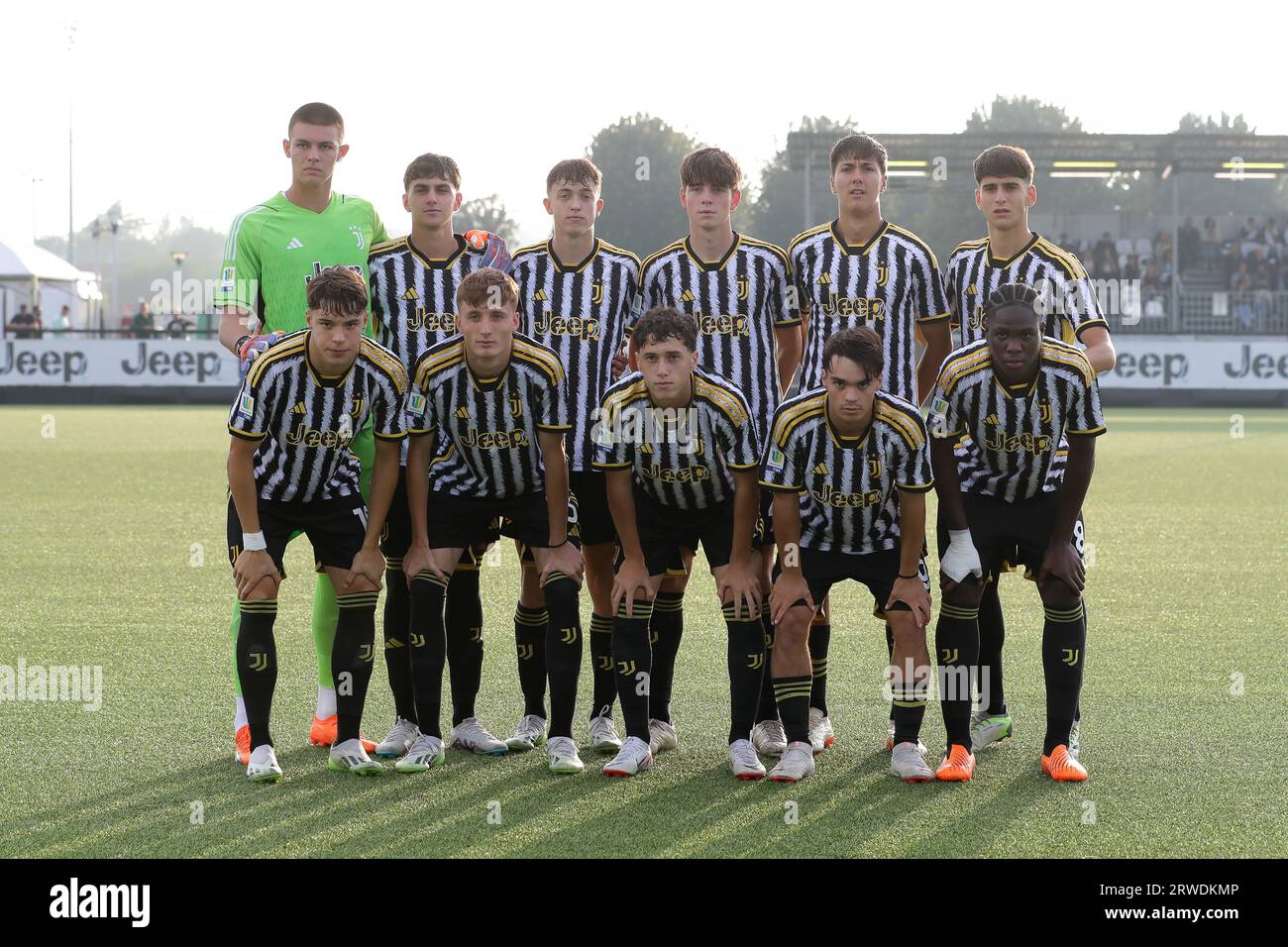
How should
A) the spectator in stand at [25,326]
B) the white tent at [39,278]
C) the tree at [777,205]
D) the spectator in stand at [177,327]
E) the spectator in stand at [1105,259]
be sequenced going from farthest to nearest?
the tree at [777,205], the white tent at [39,278], the spectator in stand at [1105,259], the spectator in stand at [25,326], the spectator in stand at [177,327]

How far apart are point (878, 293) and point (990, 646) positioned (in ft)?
4.49

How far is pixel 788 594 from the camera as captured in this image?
4730mm

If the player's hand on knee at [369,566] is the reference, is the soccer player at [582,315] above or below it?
above

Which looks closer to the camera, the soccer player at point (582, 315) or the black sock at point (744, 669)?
the black sock at point (744, 669)

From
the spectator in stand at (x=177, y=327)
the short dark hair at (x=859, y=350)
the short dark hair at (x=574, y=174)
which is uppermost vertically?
the spectator in stand at (x=177, y=327)

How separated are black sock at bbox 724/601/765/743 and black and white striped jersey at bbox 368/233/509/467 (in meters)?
1.37

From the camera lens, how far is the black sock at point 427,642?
491 cm

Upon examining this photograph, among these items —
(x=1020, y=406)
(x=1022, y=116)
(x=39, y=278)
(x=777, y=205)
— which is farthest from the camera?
(x=1022, y=116)

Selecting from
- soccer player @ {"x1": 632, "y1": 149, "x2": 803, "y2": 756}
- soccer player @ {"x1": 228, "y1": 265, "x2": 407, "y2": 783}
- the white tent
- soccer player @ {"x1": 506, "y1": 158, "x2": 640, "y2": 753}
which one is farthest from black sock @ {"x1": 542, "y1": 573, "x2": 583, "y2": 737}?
the white tent

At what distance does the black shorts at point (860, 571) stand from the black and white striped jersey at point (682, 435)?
1.32 feet

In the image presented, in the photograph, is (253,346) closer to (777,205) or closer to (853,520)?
(853,520)

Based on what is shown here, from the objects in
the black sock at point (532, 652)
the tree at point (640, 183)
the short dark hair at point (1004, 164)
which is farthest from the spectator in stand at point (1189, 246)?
the black sock at point (532, 652)

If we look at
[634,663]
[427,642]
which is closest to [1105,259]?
[634,663]

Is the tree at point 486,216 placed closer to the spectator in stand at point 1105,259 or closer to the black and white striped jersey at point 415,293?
the spectator in stand at point 1105,259
